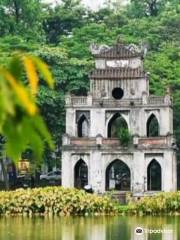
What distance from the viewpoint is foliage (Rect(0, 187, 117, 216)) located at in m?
26.2

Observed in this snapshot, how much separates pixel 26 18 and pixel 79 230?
27143 millimetres

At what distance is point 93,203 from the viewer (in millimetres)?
26141

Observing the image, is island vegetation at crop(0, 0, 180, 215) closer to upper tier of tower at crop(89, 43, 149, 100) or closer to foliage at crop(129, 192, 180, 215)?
foliage at crop(129, 192, 180, 215)

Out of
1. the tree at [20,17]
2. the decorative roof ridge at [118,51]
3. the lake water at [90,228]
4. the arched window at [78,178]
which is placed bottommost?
the lake water at [90,228]

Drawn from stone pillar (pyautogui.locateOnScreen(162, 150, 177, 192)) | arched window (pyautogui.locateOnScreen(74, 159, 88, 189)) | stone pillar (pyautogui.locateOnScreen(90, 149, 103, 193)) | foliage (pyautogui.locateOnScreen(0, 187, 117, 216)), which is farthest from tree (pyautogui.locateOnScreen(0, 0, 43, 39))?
foliage (pyautogui.locateOnScreen(0, 187, 117, 216))

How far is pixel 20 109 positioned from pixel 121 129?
33.0m

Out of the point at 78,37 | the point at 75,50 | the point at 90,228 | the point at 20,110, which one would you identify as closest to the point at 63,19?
the point at 78,37

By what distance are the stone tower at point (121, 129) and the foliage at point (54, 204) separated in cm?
690

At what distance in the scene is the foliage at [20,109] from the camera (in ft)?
5.32

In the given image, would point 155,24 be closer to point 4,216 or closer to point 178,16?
point 178,16

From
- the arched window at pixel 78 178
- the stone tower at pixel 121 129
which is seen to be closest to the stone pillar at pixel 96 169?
the stone tower at pixel 121 129

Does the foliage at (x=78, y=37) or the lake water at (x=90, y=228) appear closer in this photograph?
the lake water at (x=90, y=228)

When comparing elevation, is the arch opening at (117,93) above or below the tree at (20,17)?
below

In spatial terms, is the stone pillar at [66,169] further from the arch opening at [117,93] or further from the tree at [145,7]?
the tree at [145,7]
